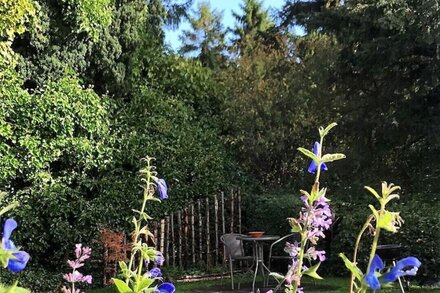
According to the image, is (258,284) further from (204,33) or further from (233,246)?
(204,33)

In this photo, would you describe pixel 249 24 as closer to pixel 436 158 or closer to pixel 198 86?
pixel 198 86

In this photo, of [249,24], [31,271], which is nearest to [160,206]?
[31,271]

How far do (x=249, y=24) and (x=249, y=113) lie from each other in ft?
48.0

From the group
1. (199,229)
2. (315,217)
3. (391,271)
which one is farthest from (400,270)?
(199,229)

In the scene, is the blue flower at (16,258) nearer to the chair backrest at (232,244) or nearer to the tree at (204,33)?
the chair backrest at (232,244)

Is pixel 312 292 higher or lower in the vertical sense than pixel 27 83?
lower

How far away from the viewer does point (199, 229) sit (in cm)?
973

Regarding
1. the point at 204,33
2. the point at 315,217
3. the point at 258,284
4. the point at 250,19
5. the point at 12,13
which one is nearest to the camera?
the point at 315,217

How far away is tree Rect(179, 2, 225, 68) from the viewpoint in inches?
936

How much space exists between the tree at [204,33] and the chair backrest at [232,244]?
50.2 feet

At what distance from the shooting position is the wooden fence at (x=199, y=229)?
31.1 ft

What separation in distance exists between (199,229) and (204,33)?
1601cm

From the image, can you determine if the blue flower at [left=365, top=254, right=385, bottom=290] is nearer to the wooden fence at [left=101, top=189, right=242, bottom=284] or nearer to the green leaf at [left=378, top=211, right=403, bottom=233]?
the green leaf at [left=378, top=211, right=403, bottom=233]

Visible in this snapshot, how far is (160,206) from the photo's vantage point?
32.2 ft
